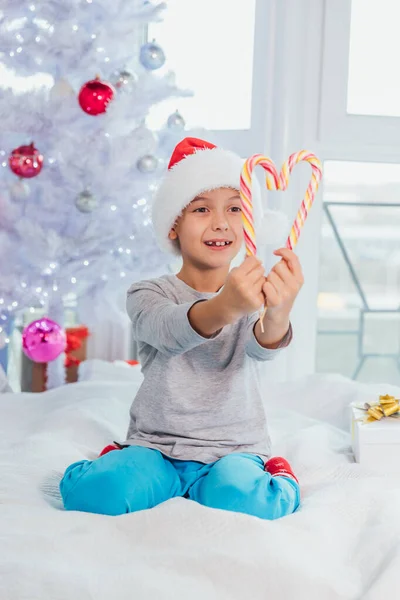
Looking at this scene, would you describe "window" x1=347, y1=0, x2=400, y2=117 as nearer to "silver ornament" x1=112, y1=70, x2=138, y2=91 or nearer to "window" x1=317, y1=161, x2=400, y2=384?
"window" x1=317, y1=161, x2=400, y2=384

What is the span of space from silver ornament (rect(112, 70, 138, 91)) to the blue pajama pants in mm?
1445

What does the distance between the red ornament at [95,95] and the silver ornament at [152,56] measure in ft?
0.76

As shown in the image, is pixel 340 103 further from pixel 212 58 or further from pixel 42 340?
pixel 42 340

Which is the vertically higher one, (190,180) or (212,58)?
(212,58)

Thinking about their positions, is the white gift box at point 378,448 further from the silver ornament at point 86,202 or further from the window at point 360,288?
the window at point 360,288

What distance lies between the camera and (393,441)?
1780 mm

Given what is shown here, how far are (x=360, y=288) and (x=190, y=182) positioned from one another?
5.66 feet

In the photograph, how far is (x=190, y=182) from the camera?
1648 mm

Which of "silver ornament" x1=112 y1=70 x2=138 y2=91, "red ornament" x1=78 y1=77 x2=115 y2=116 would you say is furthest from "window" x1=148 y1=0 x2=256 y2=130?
"red ornament" x1=78 y1=77 x2=115 y2=116

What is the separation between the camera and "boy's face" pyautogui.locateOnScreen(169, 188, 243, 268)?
1.62 m

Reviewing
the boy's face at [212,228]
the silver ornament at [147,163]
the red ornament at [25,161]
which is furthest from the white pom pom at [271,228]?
the red ornament at [25,161]

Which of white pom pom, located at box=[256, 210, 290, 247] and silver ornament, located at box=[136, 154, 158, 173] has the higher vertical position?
silver ornament, located at box=[136, 154, 158, 173]

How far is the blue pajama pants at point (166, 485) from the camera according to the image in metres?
1.42

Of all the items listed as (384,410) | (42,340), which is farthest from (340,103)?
(384,410)
